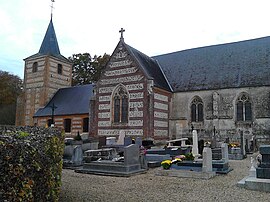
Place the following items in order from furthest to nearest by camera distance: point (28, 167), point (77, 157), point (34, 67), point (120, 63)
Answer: point (34, 67)
point (120, 63)
point (77, 157)
point (28, 167)

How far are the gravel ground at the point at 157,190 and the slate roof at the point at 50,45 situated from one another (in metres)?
27.9

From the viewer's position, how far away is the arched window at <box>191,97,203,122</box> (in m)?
22.5

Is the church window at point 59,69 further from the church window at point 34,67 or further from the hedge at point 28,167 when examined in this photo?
the hedge at point 28,167

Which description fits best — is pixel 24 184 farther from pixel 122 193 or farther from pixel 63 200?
pixel 122 193

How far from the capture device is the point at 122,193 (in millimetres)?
6969

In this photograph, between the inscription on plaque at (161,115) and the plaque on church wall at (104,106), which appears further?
the plaque on church wall at (104,106)

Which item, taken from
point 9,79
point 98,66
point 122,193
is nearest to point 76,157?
point 122,193

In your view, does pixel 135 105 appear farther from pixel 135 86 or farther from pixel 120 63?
pixel 120 63

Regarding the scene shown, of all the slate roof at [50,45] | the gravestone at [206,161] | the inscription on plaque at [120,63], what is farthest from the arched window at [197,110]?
the slate roof at [50,45]

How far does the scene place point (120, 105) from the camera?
72.6ft

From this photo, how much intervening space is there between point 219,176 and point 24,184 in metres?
8.07

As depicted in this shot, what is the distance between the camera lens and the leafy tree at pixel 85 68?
44.5m

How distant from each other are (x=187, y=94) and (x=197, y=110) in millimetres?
1688

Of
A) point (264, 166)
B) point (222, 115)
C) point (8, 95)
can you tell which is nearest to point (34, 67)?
point (8, 95)
